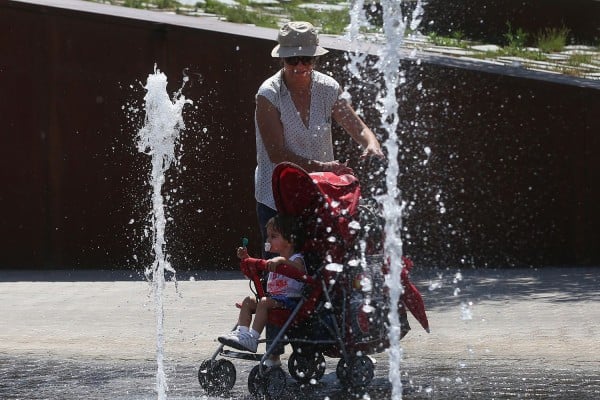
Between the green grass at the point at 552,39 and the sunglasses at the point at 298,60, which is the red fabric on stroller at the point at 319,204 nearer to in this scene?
the sunglasses at the point at 298,60

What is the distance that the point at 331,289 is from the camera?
6715 mm

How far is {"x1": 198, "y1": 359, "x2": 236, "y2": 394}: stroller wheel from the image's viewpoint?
672cm

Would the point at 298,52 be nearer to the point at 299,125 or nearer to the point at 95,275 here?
the point at 299,125

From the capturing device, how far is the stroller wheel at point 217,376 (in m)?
6.72

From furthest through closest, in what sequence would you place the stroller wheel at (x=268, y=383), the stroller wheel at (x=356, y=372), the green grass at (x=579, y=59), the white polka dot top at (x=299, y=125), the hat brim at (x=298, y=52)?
the green grass at (x=579, y=59) → the white polka dot top at (x=299, y=125) → the hat brim at (x=298, y=52) → the stroller wheel at (x=356, y=372) → the stroller wheel at (x=268, y=383)

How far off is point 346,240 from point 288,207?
0.33 meters

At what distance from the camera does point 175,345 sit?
8.14 m

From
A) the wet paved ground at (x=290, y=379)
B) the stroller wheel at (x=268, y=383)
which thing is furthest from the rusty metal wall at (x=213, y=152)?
the stroller wheel at (x=268, y=383)

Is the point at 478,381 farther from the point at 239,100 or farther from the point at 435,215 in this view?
the point at 239,100

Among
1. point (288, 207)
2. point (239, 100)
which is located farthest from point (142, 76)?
point (288, 207)

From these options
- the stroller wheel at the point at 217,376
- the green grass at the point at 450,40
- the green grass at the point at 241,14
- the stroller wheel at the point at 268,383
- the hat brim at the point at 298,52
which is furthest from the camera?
the green grass at the point at 450,40

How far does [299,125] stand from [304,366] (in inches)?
49.7

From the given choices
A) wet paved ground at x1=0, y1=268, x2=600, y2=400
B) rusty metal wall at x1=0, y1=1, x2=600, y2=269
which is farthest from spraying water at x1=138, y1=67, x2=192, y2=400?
wet paved ground at x1=0, y1=268, x2=600, y2=400

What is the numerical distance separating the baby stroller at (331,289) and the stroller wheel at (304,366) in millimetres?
140
